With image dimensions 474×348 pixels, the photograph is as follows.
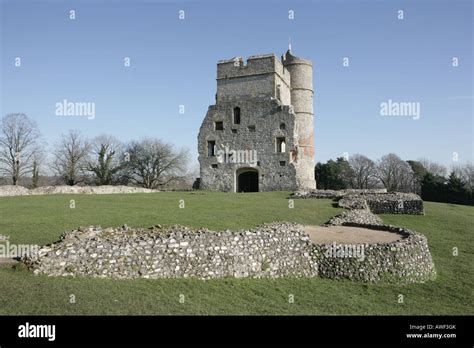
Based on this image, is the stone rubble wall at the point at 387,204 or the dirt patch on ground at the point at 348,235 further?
the stone rubble wall at the point at 387,204

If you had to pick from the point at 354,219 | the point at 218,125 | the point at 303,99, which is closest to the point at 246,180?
the point at 218,125

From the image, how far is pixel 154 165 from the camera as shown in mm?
61500

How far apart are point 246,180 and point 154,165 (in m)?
25.5

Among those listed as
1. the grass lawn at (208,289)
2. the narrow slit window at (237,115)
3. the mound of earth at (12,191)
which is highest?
the narrow slit window at (237,115)

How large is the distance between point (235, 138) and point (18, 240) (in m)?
27.0

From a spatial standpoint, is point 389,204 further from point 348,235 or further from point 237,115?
→ point 237,115

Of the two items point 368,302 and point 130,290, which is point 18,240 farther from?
point 368,302

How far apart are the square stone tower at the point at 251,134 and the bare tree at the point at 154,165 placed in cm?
2320

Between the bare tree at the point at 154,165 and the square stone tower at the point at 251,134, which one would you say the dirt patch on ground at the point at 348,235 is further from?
the bare tree at the point at 154,165

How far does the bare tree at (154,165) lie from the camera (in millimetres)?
61469

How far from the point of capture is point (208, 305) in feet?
30.0

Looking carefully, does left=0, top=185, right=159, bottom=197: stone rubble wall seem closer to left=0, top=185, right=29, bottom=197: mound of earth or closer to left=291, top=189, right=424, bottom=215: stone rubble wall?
left=0, top=185, right=29, bottom=197: mound of earth

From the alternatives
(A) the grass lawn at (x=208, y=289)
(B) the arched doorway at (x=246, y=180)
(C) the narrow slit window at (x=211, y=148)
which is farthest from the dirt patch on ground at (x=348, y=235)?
(C) the narrow slit window at (x=211, y=148)
